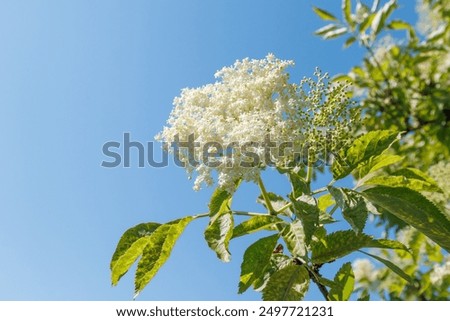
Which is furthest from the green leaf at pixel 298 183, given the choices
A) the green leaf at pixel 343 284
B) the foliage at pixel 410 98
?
the foliage at pixel 410 98

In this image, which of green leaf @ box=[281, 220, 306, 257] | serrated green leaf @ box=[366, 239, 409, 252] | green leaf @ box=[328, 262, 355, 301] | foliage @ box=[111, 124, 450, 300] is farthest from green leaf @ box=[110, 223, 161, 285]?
serrated green leaf @ box=[366, 239, 409, 252]

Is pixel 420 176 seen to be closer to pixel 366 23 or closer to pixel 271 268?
pixel 271 268

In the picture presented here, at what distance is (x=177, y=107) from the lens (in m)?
1.92

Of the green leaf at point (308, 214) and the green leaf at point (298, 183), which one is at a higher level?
the green leaf at point (298, 183)

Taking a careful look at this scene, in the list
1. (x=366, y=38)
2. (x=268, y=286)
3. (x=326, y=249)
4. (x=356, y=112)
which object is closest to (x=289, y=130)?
(x=356, y=112)

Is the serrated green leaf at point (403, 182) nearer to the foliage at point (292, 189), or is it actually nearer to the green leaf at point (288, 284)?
the foliage at point (292, 189)

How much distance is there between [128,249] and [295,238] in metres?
0.58

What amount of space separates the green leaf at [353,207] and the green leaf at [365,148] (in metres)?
0.13

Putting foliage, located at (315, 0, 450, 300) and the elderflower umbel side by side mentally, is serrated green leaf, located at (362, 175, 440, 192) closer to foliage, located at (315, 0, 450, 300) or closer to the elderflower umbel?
the elderflower umbel

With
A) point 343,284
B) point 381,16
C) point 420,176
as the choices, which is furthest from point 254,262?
point 381,16

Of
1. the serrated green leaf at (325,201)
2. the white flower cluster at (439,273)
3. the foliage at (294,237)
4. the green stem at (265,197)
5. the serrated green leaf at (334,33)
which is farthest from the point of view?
the white flower cluster at (439,273)

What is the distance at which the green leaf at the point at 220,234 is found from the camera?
62.9 inches

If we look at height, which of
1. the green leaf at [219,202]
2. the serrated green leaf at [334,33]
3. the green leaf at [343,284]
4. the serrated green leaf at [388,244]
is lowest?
the green leaf at [343,284]

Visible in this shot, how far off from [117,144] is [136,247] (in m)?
0.69
